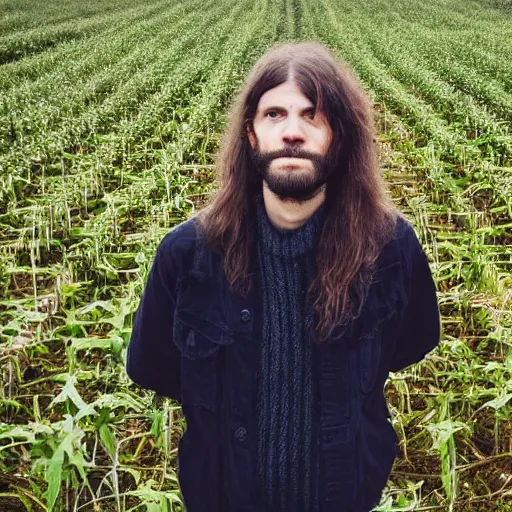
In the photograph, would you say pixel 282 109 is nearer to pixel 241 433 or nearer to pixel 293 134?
pixel 293 134

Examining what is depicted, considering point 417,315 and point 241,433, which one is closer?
point 241,433

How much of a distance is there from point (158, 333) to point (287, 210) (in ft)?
1.63

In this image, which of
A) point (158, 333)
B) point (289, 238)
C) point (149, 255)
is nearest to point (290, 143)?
point (289, 238)

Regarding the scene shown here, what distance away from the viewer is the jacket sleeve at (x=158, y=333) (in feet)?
5.81

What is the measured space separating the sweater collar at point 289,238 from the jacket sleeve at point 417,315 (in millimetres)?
289

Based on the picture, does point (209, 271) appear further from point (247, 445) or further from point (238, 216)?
point (247, 445)

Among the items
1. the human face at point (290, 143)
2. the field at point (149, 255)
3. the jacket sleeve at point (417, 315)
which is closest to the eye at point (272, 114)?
the human face at point (290, 143)

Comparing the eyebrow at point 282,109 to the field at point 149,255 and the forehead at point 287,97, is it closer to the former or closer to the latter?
the forehead at point 287,97

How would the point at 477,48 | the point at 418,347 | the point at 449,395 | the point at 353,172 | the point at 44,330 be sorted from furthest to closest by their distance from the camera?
the point at 477,48 → the point at 44,330 → the point at 449,395 → the point at 418,347 → the point at 353,172

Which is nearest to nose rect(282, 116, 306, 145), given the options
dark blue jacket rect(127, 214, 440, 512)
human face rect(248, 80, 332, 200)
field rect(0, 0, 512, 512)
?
human face rect(248, 80, 332, 200)

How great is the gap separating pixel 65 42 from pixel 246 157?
21646mm

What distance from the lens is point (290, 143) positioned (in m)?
1.62

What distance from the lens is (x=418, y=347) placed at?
79.2 inches

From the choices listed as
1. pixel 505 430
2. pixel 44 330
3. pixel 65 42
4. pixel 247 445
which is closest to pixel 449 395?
pixel 505 430
